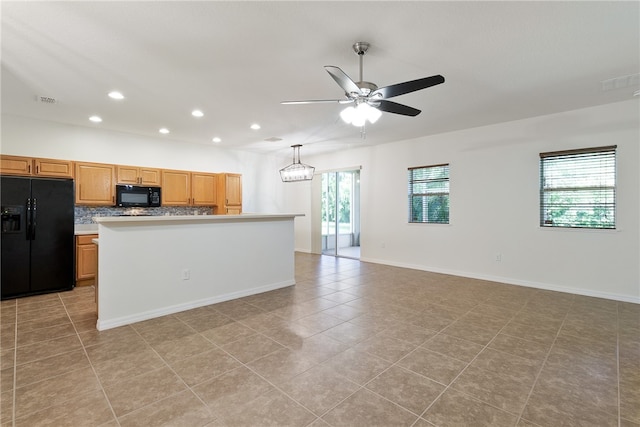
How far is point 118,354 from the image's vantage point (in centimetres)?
251

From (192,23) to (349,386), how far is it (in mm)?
2883

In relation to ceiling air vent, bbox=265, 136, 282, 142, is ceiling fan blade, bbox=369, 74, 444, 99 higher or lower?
lower

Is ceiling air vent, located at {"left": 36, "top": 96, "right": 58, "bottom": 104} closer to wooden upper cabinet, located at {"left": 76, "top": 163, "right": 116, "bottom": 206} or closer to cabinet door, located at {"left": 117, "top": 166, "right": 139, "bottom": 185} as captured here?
wooden upper cabinet, located at {"left": 76, "top": 163, "right": 116, "bottom": 206}

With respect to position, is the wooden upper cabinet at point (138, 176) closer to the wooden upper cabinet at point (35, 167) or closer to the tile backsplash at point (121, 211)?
the tile backsplash at point (121, 211)

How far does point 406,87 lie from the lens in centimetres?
244

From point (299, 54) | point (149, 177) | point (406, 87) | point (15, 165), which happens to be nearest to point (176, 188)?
point (149, 177)

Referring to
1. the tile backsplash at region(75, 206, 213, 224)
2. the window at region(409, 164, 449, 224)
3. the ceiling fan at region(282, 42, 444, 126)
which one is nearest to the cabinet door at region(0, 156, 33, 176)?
the tile backsplash at region(75, 206, 213, 224)

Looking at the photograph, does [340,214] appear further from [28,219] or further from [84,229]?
[28,219]

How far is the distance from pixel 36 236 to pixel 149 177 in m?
2.00

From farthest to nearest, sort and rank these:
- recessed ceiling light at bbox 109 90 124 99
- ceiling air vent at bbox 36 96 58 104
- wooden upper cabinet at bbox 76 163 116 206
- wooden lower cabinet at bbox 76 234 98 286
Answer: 1. wooden upper cabinet at bbox 76 163 116 206
2. wooden lower cabinet at bbox 76 234 98 286
3. ceiling air vent at bbox 36 96 58 104
4. recessed ceiling light at bbox 109 90 124 99

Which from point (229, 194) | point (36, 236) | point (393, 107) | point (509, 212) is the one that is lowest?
point (36, 236)

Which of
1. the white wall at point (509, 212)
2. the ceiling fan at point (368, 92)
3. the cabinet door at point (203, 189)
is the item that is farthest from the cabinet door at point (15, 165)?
the white wall at point (509, 212)

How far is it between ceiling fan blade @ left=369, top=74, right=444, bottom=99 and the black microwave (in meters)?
4.88

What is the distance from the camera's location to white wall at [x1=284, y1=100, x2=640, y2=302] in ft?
13.2
